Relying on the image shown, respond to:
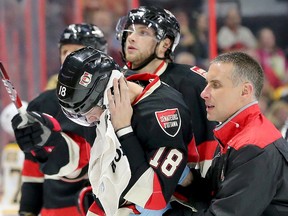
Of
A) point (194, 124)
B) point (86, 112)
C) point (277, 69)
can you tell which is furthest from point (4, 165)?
point (86, 112)

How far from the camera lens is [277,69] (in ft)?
20.8

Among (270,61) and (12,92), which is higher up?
(12,92)

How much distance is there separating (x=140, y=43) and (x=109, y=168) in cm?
78

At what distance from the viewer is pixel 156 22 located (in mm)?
2795

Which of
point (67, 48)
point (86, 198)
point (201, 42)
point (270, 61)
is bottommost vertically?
point (270, 61)

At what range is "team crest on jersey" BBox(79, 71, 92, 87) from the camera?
7.08ft

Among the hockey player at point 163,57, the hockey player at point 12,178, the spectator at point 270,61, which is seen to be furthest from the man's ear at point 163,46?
the spectator at point 270,61

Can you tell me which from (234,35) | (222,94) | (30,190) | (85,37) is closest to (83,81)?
(222,94)

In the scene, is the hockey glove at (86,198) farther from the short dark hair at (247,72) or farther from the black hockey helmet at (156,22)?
the short dark hair at (247,72)

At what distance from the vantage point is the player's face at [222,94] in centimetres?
220

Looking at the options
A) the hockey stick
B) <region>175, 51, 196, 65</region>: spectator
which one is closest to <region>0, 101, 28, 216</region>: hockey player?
<region>175, 51, 196, 65</region>: spectator

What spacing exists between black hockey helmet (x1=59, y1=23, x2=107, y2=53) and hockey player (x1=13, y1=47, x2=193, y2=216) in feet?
3.48

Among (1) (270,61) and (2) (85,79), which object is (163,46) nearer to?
(2) (85,79)

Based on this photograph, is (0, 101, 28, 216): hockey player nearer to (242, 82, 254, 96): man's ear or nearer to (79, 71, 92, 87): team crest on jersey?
(79, 71, 92, 87): team crest on jersey
